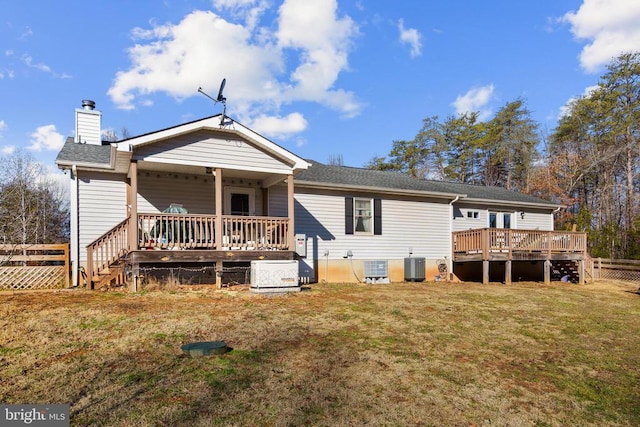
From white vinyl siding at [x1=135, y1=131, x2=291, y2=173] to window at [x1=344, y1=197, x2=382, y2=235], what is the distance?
3.40 metres

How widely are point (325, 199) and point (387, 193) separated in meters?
2.50

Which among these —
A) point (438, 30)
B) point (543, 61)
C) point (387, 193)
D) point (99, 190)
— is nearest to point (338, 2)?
point (438, 30)

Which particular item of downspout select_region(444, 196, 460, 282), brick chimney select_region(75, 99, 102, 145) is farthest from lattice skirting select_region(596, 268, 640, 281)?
brick chimney select_region(75, 99, 102, 145)

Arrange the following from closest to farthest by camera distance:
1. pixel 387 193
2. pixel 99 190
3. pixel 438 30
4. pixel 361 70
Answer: pixel 99 190 < pixel 387 193 < pixel 438 30 < pixel 361 70

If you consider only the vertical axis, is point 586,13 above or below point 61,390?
above

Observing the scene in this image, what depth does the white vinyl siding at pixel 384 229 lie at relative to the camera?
12930 mm

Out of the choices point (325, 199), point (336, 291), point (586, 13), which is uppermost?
point (586, 13)

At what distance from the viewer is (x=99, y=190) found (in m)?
10.5

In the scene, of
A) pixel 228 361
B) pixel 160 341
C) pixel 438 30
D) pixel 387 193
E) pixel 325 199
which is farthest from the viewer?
pixel 438 30

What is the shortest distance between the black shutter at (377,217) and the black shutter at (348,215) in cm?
96

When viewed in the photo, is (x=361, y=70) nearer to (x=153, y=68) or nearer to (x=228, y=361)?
(x=153, y=68)

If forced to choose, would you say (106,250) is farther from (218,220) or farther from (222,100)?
(222,100)

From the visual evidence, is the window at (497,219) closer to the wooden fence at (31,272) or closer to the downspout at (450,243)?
the downspout at (450,243)

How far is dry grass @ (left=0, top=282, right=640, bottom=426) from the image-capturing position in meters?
3.48
